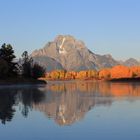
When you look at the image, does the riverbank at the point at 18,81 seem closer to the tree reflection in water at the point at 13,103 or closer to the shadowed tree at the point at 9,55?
the shadowed tree at the point at 9,55

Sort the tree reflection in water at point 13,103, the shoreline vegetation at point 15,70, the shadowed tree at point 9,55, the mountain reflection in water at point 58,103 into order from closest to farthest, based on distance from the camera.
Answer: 1. the mountain reflection in water at point 58,103
2. the tree reflection in water at point 13,103
3. the shoreline vegetation at point 15,70
4. the shadowed tree at point 9,55

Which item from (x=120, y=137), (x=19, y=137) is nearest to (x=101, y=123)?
(x=120, y=137)

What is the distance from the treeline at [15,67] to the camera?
127700mm

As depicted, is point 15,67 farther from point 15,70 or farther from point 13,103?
point 13,103

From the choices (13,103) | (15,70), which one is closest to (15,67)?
(15,70)

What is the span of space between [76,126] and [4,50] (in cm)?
12077

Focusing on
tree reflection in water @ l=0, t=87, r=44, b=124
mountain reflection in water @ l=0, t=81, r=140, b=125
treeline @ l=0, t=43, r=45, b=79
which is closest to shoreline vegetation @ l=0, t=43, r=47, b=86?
treeline @ l=0, t=43, r=45, b=79

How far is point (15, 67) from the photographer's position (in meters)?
143

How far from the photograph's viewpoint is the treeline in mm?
127700

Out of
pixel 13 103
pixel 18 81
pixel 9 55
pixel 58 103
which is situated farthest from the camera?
pixel 9 55

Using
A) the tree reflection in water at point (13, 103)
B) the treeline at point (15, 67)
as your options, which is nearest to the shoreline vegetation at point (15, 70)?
the treeline at point (15, 67)

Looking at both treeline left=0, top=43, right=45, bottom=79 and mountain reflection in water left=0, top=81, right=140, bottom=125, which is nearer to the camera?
mountain reflection in water left=0, top=81, right=140, bottom=125

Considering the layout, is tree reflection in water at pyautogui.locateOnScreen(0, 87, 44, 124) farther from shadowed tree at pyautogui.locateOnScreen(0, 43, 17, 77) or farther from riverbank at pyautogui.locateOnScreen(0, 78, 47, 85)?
shadowed tree at pyautogui.locateOnScreen(0, 43, 17, 77)

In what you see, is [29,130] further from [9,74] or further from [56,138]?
[9,74]
